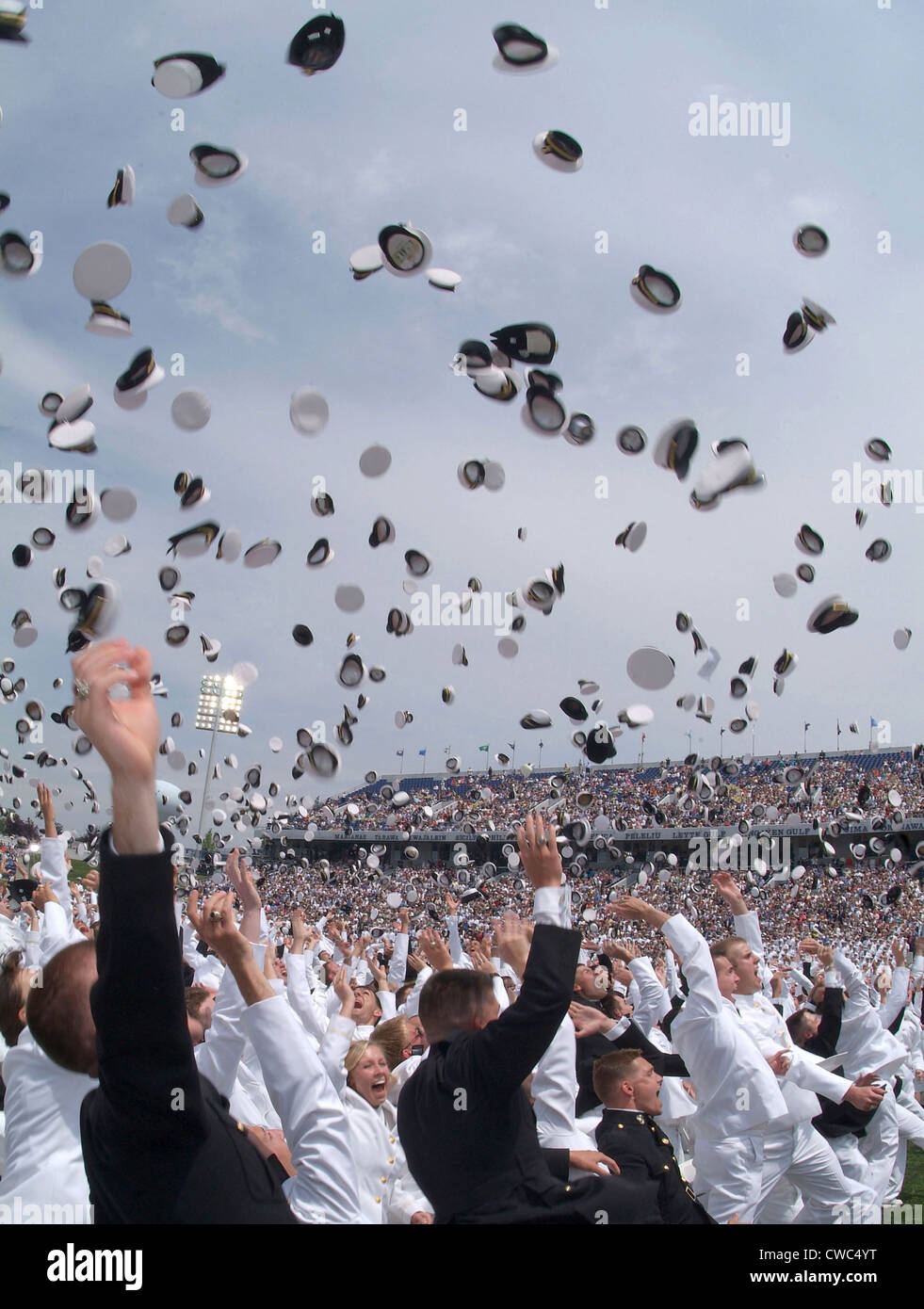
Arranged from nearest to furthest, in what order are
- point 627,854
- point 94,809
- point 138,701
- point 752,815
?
point 138,701 → point 94,809 → point 752,815 → point 627,854

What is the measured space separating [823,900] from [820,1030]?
26320mm

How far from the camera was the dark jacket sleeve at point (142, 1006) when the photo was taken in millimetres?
1769

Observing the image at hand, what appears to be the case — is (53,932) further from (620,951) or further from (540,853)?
(540,853)

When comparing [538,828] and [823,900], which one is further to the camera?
[823,900]

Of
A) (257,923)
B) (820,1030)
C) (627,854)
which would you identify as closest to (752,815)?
(627,854)

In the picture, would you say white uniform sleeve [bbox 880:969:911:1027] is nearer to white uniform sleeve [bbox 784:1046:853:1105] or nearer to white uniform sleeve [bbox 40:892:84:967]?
white uniform sleeve [bbox 784:1046:853:1105]

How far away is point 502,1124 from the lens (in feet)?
8.72

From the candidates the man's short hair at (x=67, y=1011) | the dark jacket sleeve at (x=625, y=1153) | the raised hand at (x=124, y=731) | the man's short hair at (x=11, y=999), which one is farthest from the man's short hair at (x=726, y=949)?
the raised hand at (x=124, y=731)

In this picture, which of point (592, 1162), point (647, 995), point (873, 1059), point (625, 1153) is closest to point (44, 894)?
point (647, 995)

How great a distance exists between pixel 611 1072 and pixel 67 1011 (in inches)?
88.6

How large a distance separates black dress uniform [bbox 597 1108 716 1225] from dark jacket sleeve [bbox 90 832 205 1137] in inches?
74.1

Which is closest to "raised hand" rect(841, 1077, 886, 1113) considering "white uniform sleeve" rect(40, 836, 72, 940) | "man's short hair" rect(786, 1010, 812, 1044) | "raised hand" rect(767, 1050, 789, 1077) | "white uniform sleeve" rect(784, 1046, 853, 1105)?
"white uniform sleeve" rect(784, 1046, 853, 1105)

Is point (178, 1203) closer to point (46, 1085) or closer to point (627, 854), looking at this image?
point (46, 1085)
